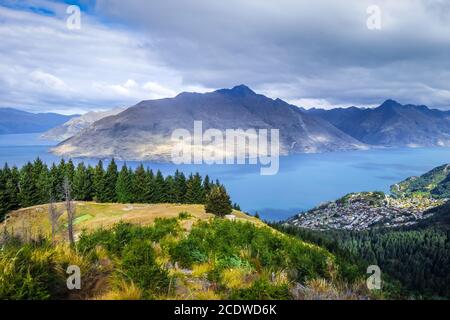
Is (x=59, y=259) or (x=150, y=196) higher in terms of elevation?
(x=59, y=259)

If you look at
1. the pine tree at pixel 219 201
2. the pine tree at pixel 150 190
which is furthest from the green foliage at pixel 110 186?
the pine tree at pixel 219 201

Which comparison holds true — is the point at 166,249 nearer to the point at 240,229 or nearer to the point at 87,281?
the point at 87,281

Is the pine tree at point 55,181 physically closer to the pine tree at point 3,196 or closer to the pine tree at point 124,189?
the pine tree at point 3,196

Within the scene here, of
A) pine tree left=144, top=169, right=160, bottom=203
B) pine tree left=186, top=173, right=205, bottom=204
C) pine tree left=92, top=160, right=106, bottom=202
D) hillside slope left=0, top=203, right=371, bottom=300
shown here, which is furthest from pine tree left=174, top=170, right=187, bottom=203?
hillside slope left=0, top=203, right=371, bottom=300

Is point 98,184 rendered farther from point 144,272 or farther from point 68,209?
point 144,272

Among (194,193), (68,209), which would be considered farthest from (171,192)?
(68,209)

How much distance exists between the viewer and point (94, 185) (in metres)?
89.4

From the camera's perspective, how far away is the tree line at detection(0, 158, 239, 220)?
8038cm

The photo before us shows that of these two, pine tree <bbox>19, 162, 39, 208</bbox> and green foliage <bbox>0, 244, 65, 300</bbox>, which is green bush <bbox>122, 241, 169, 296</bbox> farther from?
pine tree <bbox>19, 162, 39, 208</bbox>

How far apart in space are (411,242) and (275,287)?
195871 millimetres

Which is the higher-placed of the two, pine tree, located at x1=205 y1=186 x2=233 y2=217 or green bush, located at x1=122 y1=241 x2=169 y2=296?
green bush, located at x1=122 y1=241 x2=169 y2=296
